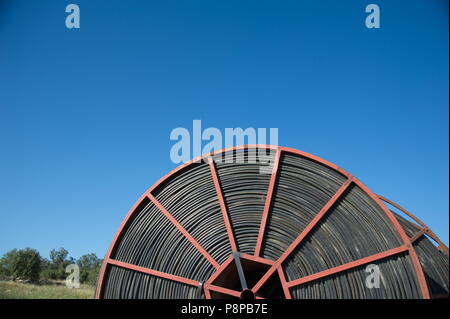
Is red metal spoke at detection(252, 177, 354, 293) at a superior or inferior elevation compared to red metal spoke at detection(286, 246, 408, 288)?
superior

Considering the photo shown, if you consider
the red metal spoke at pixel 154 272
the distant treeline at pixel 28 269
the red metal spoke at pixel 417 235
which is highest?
the red metal spoke at pixel 417 235

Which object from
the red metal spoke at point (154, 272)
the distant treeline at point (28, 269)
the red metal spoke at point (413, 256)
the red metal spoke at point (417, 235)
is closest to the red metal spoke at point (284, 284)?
the red metal spoke at point (154, 272)

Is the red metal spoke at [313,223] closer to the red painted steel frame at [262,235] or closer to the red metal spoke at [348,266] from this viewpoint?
the red painted steel frame at [262,235]

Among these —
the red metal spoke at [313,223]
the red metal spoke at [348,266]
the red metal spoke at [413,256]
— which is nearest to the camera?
the red metal spoke at [413,256]

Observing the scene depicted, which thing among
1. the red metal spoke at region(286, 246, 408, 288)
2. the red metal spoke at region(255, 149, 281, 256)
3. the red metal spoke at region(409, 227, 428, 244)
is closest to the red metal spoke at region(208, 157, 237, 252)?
the red metal spoke at region(255, 149, 281, 256)

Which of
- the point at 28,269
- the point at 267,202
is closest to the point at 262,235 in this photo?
the point at 267,202

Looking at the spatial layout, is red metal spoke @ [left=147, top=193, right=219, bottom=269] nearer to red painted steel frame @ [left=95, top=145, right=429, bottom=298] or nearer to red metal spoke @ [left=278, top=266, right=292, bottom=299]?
red painted steel frame @ [left=95, top=145, right=429, bottom=298]

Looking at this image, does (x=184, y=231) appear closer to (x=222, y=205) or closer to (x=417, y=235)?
(x=222, y=205)

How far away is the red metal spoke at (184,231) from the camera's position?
9.28 metres

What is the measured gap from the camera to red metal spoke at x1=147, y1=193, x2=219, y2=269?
30.5 feet

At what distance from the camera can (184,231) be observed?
9.70 meters
